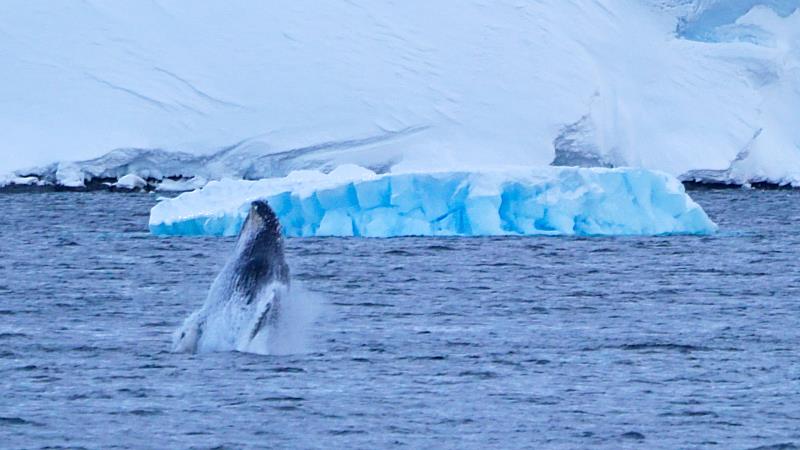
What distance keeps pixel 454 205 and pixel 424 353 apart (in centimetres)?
937

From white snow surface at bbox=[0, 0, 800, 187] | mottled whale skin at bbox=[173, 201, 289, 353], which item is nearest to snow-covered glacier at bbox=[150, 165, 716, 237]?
white snow surface at bbox=[0, 0, 800, 187]

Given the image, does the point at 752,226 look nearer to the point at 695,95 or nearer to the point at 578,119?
the point at 578,119

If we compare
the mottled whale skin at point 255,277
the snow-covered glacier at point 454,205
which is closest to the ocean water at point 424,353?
the mottled whale skin at point 255,277

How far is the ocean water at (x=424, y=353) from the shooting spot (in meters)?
8.88

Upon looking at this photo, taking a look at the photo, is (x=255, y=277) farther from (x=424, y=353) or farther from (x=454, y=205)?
(x=454, y=205)

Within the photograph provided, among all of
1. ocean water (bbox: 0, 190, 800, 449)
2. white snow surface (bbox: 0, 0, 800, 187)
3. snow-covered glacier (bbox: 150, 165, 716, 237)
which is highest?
white snow surface (bbox: 0, 0, 800, 187)

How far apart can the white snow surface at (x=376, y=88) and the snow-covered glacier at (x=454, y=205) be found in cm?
663

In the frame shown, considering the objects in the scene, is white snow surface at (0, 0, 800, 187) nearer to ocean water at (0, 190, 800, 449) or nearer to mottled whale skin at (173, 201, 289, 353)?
ocean water at (0, 190, 800, 449)

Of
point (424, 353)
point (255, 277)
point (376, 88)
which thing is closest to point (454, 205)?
point (424, 353)

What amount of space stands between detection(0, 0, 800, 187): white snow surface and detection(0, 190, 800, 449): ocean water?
9.15 m

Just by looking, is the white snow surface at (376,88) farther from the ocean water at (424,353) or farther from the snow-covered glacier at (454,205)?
the ocean water at (424,353)

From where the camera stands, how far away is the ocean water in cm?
888

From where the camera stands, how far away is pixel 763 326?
13188mm

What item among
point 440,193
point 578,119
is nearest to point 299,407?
point 440,193
